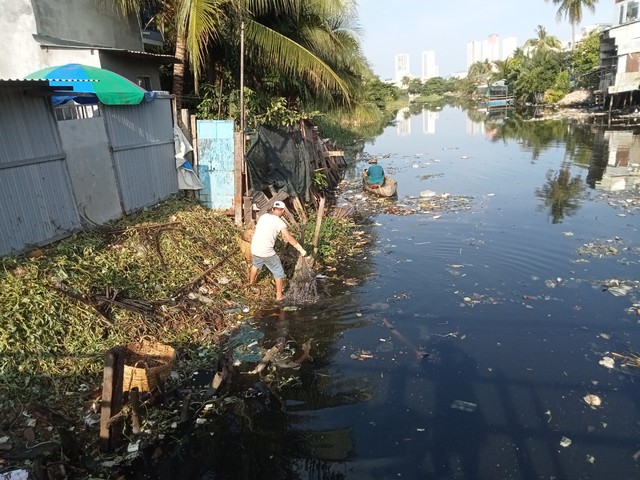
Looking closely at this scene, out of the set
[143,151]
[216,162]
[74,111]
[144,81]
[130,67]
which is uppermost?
[130,67]

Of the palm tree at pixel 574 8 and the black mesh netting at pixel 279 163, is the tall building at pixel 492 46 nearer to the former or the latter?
the palm tree at pixel 574 8

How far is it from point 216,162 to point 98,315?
15.1 feet

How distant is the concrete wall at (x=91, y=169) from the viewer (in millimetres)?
6184

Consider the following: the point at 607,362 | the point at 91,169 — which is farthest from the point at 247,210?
the point at 607,362

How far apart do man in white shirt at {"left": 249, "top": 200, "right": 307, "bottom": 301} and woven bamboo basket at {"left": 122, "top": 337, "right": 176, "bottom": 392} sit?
189cm

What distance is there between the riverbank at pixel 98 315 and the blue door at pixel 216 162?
1258 mm

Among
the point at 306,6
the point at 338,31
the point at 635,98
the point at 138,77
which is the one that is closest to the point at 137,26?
the point at 138,77

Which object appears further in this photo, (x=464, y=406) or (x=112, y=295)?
(x=112, y=295)

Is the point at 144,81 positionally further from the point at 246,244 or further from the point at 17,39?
the point at 246,244

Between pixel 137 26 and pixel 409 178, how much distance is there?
31.6 ft

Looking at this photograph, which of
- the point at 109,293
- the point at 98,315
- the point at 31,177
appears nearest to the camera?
the point at 98,315

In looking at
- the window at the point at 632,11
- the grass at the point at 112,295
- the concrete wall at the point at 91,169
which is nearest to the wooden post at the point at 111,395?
the grass at the point at 112,295

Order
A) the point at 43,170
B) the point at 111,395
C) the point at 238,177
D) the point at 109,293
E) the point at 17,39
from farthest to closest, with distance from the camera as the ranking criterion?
the point at 17,39, the point at 238,177, the point at 43,170, the point at 109,293, the point at 111,395

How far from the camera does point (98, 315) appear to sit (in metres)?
4.92
